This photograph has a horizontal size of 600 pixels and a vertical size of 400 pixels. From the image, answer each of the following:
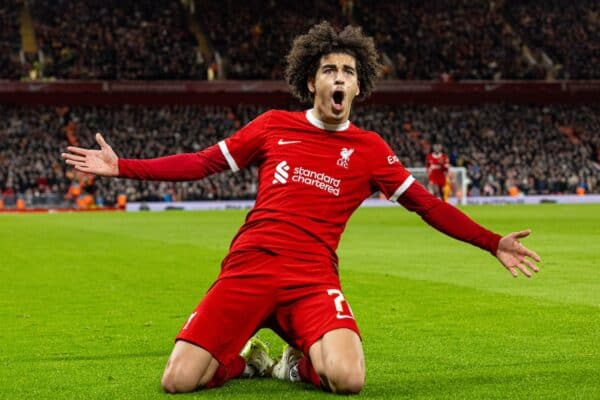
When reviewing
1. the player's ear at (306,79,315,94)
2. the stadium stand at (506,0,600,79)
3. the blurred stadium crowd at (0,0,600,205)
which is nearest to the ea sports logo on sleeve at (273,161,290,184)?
the player's ear at (306,79,315,94)

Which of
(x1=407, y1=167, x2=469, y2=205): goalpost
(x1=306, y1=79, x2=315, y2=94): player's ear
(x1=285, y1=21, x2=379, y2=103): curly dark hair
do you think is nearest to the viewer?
(x1=285, y1=21, x2=379, y2=103): curly dark hair

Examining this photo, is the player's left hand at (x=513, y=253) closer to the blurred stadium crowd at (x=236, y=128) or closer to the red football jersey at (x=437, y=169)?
the red football jersey at (x=437, y=169)

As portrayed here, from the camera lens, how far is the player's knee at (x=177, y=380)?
6148 millimetres

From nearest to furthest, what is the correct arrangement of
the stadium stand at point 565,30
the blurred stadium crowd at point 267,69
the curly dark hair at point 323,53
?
the curly dark hair at point 323,53 < the blurred stadium crowd at point 267,69 < the stadium stand at point 565,30

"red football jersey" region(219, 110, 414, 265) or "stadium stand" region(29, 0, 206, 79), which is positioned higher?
"stadium stand" region(29, 0, 206, 79)

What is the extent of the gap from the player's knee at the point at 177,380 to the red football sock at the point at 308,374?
0.76 m

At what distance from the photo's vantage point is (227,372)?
660cm

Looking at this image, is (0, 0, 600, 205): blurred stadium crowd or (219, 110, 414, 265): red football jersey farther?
(0, 0, 600, 205): blurred stadium crowd

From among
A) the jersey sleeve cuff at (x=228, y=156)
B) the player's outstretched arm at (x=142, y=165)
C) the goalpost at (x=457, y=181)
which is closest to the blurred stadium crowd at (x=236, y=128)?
the goalpost at (x=457, y=181)

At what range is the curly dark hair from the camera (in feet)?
22.8

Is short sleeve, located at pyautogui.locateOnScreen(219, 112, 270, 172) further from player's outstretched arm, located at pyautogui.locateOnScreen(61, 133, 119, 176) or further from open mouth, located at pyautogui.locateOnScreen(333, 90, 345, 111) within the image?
player's outstretched arm, located at pyautogui.locateOnScreen(61, 133, 119, 176)

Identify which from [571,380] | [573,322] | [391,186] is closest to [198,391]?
[391,186]

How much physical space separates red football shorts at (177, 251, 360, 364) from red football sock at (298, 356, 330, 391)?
0.42ft

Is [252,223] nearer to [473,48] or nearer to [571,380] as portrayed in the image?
[571,380]
